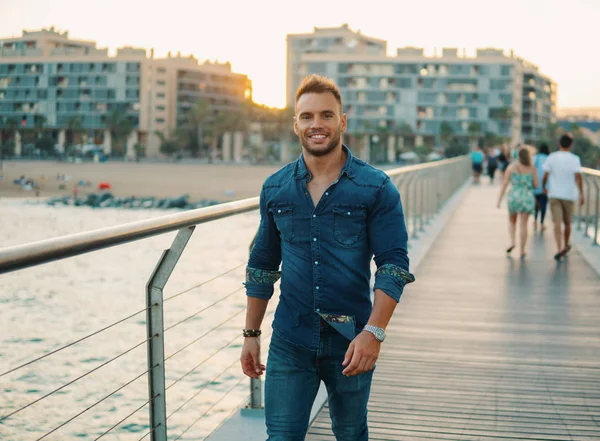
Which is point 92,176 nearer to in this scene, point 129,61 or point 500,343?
point 129,61

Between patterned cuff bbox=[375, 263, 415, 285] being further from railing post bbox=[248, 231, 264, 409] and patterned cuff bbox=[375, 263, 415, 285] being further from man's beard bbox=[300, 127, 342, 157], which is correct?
railing post bbox=[248, 231, 264, 409]

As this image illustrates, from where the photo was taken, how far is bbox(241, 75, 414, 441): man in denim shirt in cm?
239

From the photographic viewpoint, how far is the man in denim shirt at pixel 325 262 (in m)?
2.39

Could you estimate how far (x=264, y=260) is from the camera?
2.57m

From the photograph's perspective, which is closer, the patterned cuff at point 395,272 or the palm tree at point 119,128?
the patterned cuff at point 395,272

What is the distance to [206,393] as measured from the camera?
15.8 metres

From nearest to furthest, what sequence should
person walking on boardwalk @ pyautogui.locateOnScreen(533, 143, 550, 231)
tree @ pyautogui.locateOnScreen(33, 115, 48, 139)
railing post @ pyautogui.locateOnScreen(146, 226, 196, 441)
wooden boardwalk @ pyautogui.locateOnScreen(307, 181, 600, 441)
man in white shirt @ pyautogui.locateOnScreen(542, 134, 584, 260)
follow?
railing post @ pyautogui.locateOnScreen(146, 226, 196, 441), wooden boardwalk @ pyautogui.locateOnScreen(307, 181, 600, 441), man in white shirt @ pyautogui.locateOnScreen(542, 134, 584, 260), person walking on boardwalk @ pyautogui.locateOnScreen(533, 143, 550, 231), tree @ pyautogui.locateOnScreen(33, 115, 48, 139)

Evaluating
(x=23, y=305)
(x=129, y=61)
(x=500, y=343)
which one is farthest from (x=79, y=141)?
(x=500, y=343)

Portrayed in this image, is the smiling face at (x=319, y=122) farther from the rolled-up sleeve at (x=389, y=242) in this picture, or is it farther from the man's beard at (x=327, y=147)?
the rolled-up sleeve at (x=389, y=242)

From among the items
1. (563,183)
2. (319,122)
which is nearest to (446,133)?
(563,183)

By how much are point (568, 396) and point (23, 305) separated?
82.7 ft

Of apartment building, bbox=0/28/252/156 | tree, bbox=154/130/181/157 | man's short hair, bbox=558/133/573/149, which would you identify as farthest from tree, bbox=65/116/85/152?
man's short hair, bbox=558/133/573/149

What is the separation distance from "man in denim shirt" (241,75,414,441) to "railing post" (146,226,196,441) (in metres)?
0.52

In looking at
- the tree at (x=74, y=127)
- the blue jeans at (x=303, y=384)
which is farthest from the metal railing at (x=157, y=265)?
the tree at (x=74, y=127)
